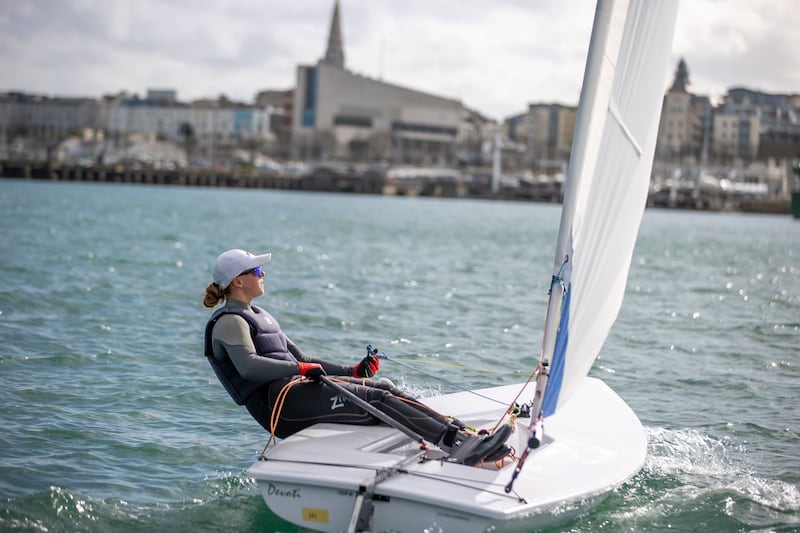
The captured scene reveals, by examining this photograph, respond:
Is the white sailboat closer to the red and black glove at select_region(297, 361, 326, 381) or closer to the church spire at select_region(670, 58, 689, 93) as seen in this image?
the red and black glove at select_region(297, 361, 326, 381)

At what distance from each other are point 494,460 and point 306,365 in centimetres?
125

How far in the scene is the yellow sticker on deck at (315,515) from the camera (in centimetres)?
543

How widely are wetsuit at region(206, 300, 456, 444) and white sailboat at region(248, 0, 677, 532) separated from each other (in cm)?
13

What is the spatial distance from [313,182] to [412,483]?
377 feet

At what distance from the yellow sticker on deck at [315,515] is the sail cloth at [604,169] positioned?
141 cm

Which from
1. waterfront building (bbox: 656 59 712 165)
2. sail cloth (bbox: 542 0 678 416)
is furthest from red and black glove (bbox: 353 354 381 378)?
waterfront building (bbox: 656 59 712 165)

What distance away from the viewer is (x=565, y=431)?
663 cm

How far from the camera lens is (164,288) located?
17594 mm

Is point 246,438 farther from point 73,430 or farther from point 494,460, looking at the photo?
point 494,460

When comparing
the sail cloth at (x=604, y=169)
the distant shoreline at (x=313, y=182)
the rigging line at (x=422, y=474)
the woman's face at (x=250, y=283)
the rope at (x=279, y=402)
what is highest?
the sail cloth at (x=604, y=169)

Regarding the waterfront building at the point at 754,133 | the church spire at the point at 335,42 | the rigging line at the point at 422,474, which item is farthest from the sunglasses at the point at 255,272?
the church spire at the point at 335,42

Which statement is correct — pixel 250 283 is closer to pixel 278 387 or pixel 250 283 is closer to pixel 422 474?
pixel 278 387

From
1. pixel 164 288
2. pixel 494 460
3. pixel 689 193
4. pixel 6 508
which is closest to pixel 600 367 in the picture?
pixel 494 460

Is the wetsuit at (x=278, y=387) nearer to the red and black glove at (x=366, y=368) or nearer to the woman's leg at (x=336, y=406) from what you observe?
the woman's leg at (x=336, y=406)
